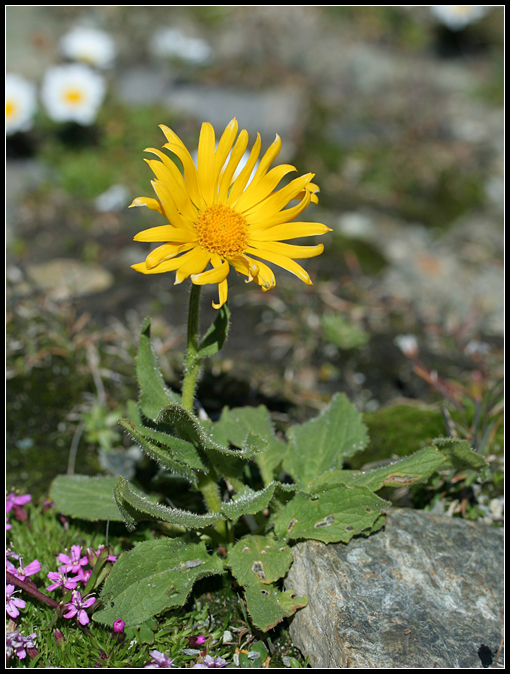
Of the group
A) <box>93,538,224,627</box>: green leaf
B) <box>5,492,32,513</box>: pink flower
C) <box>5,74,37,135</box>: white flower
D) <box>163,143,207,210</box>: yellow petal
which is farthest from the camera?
<box>5,74,37,135</box>: white flower

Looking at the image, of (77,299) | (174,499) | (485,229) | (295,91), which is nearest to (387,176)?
(485,229)

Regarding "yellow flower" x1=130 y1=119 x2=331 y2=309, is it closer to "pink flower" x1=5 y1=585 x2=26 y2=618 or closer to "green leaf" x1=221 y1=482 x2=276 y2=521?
"green leaf" x1=221 y1=482 x2=276 y2=521

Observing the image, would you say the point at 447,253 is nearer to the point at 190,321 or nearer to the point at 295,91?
the point at 295,91

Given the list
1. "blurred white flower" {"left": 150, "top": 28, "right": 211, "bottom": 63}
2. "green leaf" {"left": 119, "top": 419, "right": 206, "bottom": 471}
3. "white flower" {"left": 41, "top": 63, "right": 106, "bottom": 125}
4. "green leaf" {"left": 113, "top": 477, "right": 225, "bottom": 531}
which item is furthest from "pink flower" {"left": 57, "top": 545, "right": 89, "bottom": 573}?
"blurred white flower" {"left": 150, "top": 28, "right": 211, "bottom": 63}

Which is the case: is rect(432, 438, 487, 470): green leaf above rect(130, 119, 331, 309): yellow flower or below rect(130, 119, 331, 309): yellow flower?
below

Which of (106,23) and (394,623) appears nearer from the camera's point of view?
(394,623)

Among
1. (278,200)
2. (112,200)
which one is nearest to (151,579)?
(278,200)

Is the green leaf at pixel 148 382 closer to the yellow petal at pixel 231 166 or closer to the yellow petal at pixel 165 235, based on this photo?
the yellow petal at pixel 165 235
